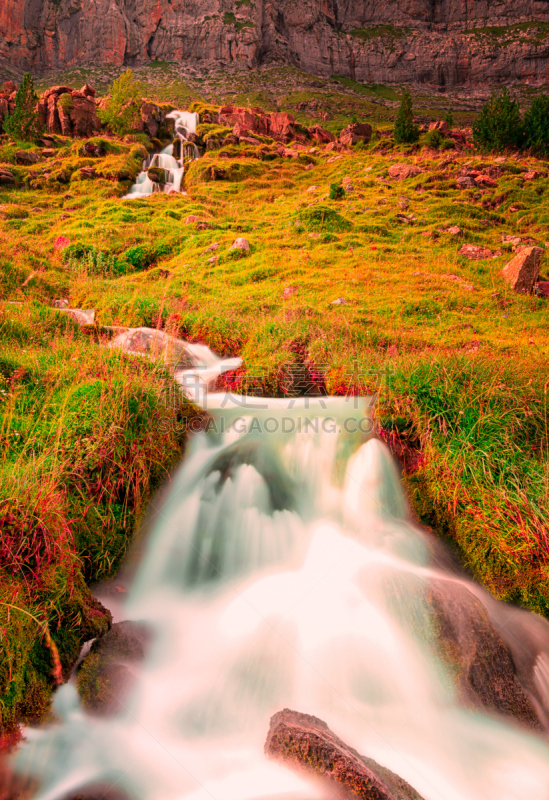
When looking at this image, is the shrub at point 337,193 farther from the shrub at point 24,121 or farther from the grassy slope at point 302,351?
the shrub at point 24,121

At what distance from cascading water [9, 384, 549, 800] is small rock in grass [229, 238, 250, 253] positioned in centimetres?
993

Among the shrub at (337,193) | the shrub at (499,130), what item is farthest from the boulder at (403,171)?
the shrub at (499,130)

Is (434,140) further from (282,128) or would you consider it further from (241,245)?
(241,245)

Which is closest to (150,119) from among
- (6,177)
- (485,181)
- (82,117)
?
(82,117)

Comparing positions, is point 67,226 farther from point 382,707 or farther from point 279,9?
point 279,9

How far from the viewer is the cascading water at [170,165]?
24.7 metres

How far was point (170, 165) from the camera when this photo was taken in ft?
96.2

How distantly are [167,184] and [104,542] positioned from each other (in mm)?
27446

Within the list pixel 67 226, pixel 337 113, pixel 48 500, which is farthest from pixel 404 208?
pixel 337 113

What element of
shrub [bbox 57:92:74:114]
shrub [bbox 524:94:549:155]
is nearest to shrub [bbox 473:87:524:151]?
shrub [bbox 524:94:549:155]

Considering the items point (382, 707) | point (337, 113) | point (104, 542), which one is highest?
point (337, 113)

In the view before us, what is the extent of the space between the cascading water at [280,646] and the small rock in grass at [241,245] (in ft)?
32.6

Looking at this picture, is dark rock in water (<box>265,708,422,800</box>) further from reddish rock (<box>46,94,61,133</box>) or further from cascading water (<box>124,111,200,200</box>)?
reddish rock (<box>46,94,61,133</box>)

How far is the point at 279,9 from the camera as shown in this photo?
108688mm
